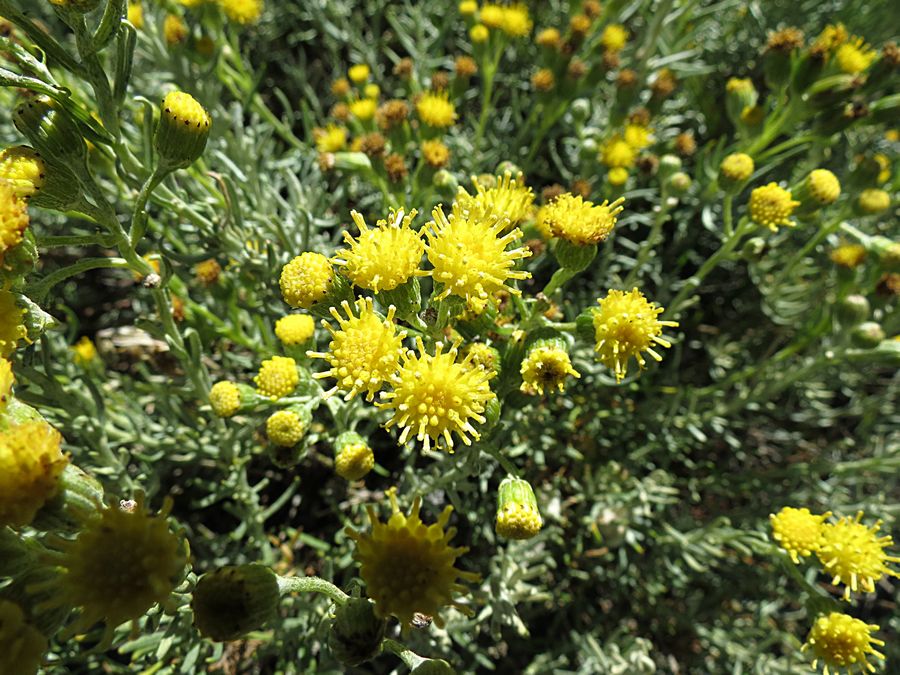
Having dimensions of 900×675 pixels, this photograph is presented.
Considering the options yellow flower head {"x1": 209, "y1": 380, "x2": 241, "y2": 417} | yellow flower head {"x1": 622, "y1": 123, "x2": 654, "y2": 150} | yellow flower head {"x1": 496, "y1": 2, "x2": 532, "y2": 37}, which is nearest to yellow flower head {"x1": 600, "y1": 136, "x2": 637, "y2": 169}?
yellow flower head {"x1": 622, "y1": 123, "x2": 654, "y2": 150}

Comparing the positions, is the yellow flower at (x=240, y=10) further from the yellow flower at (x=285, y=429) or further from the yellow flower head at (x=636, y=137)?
the yellow flower at (x=285, y=429)

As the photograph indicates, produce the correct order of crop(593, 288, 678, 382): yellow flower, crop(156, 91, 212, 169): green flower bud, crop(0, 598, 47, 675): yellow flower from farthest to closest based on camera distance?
crop(593, 288, 678, 382): yellow flower → crop(156, 91, 212, 169): green flower bud → crop(0, 598, 47, 675): yellow flower

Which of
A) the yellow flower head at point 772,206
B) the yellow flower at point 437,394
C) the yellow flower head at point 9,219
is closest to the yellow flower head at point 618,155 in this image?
the yellow flower head at point 772,206

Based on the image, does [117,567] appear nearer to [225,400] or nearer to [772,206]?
[225,400]

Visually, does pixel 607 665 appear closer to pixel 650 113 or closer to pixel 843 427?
pixel 843 427

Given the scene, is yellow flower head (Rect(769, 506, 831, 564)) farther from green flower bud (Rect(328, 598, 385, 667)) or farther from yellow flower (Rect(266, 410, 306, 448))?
yellow flower (Rect(266, 410, 306, 448))

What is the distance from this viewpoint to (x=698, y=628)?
9.07 feet

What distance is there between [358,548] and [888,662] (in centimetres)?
307

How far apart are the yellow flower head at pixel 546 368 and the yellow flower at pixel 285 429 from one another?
25.9 inches

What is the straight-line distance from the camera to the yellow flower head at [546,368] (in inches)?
60.9

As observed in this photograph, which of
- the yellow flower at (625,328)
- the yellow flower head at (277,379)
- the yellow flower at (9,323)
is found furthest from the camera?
the yellow flower head at (277,379)

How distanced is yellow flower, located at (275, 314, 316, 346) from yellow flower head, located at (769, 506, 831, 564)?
167cm

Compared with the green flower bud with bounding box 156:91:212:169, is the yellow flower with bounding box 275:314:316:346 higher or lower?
lower

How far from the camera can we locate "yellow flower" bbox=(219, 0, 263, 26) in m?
2.61
